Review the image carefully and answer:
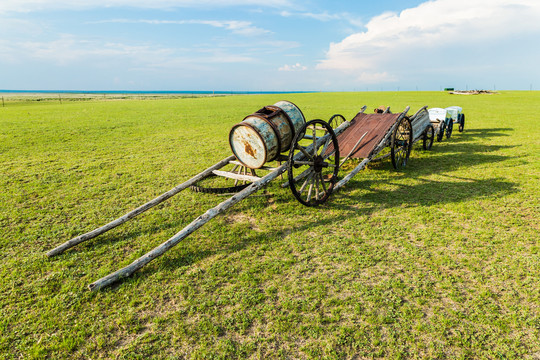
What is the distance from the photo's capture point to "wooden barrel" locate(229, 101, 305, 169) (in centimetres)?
614

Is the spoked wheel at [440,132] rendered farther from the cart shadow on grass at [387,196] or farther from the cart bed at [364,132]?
the cart bed at [364,132]

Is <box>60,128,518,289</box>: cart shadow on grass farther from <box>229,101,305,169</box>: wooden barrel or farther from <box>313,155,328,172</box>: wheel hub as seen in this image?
<box>229,101,305,169</box>: wooden barrel

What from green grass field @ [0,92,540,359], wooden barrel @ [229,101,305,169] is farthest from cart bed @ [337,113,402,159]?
wooden barrel @ [229,101,305,169]

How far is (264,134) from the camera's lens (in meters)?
6.09

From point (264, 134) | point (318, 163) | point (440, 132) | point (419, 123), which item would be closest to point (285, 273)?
point (264, 134)

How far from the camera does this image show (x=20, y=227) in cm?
609

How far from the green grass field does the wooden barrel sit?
Result: 125cm

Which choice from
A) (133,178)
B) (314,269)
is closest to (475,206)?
(314,269)

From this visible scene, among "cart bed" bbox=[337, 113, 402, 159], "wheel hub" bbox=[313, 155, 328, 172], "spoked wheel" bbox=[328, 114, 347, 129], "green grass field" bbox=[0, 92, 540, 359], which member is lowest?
"green grass field" bbox=[0, 92, 540, 359]

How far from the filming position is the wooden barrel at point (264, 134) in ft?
20.1

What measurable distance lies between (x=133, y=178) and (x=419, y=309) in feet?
27.1

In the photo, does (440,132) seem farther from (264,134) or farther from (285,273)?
(285,273)

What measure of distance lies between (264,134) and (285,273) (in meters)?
2.81

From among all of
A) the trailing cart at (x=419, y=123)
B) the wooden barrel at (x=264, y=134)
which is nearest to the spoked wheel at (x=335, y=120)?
the trailing cart at (x=419, y=123)
